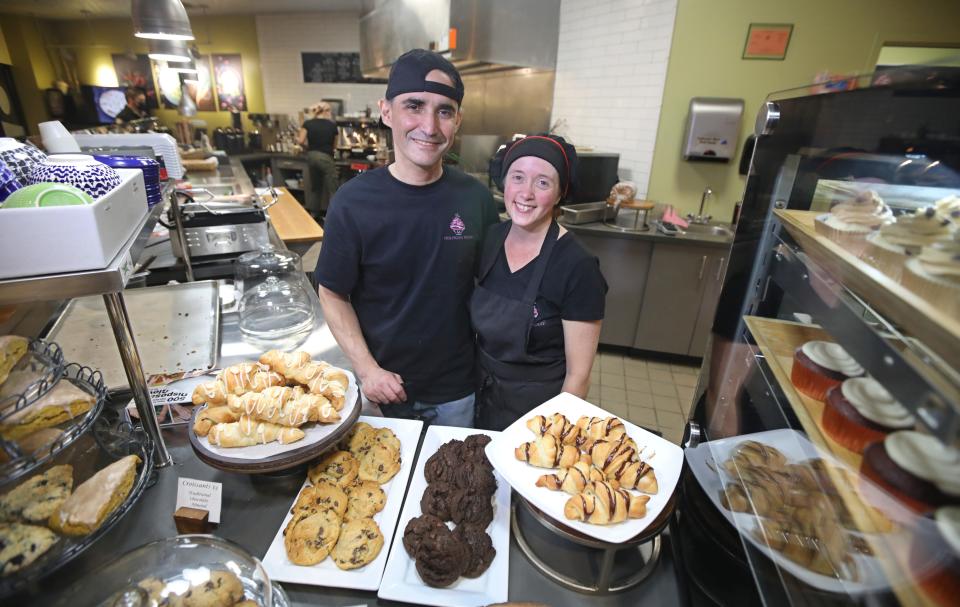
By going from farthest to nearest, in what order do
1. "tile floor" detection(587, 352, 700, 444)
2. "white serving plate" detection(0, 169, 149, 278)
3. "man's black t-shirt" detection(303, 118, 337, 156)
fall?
"man's black t-shirt" detection(303, 118, 337, 156) < "tile floor" detection(587, 352, 700, 444) < "white serving plate" detection(0, 169, 149, 278)

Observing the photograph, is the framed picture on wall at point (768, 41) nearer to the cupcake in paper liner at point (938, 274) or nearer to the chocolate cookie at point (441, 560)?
the cupcake in paper liner at point (938, 274)

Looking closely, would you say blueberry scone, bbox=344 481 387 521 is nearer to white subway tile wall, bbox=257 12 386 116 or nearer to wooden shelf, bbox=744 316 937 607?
wooden shelf, bbox=744 316 937 607

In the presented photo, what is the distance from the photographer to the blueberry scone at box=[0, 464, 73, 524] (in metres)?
0.83

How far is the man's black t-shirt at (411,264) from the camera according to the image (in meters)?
1.66

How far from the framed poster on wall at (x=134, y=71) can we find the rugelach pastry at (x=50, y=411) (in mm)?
11763

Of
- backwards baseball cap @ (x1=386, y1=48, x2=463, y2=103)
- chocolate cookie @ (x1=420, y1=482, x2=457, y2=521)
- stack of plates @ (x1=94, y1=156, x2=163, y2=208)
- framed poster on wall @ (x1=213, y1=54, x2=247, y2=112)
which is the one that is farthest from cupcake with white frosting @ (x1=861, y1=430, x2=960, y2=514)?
framed poster on wall @ (x1=213, y1=54, x2=247, y2=112)

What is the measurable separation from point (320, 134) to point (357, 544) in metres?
7.62

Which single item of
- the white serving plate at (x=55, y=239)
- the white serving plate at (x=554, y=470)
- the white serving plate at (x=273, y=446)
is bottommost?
the white serving plate at (x=554, y=470)

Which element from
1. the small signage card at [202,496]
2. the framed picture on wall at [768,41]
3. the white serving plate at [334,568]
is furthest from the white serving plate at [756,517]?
the framed picture on wall at [768,41]

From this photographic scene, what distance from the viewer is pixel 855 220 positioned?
96 centimetres

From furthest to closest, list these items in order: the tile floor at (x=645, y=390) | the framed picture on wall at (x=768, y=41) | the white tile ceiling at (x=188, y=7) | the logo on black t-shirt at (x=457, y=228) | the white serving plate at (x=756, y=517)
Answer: the white tile ceiling at (x=188, y=7) < the framed picture on wall at (x=768, y=41) < the tile floor at (x=645, y=390) < the logo on black t-shirt at (x=457, y=228) < the white serving plate at (x=756, y=517)

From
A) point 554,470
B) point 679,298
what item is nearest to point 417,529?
point 554,470

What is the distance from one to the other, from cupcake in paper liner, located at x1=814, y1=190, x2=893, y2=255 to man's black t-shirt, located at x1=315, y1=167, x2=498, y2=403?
1085 mm

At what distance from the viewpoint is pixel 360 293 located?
70.4 inches
